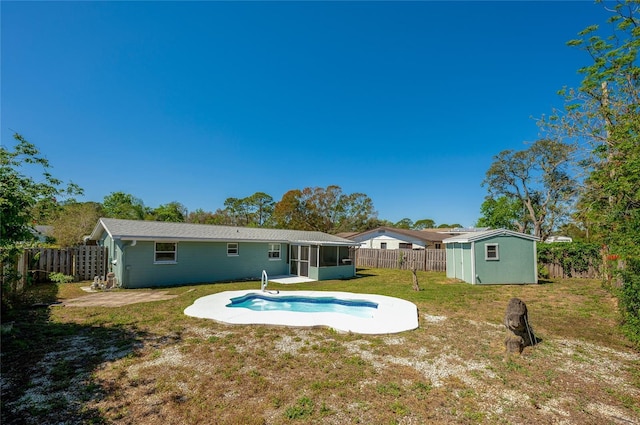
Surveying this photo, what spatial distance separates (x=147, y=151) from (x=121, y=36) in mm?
12903

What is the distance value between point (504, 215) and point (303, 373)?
1758 inches

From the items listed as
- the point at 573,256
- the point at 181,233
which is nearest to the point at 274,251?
the point at 181,233

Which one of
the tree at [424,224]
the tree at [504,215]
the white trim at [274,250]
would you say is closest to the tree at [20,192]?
the white trim at [274,250]

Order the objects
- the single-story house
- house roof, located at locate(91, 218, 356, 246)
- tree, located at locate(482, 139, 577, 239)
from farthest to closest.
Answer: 1. tree, located at locate(482, 139, 577, 239)
2. the single-story house
3. house roof, located at locate(91, 218, 356, 246)

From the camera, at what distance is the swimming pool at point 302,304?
988cm

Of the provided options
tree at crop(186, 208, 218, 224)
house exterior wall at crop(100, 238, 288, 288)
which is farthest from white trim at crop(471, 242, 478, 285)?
tree at crop(186, 208, 218, 224)

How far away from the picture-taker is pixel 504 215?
131 ft

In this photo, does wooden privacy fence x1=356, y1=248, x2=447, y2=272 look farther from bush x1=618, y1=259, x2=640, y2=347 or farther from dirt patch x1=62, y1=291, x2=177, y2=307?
dirt patch x1=62, y1=291, x2=177, y2=307

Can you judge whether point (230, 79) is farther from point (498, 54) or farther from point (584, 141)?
point (584, 141)

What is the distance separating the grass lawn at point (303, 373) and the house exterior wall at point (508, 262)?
666 cm

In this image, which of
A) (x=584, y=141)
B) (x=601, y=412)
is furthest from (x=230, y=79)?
(x=601, y=412)

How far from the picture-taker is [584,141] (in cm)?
1109

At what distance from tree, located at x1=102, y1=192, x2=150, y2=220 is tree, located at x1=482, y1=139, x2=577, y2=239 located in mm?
44148

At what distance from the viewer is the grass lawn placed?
11.2 ft
